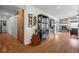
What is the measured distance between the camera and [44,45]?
A: 300 cm

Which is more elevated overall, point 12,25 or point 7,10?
point 7,10

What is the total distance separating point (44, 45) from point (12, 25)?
799 mm

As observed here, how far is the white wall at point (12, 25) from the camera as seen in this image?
9.51 feet

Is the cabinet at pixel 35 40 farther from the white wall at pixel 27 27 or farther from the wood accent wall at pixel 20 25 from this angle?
the wood accent wall at pixel 20 25

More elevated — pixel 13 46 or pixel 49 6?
pixel 49 6

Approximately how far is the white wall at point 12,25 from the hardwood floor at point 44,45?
0.09m

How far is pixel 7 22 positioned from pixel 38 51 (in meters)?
A: 0.89

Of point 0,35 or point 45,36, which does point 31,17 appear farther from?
point 0,35

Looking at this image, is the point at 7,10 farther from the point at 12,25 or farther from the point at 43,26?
the point at 43,26

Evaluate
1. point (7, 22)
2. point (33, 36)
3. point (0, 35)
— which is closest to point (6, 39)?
point (0, 35)

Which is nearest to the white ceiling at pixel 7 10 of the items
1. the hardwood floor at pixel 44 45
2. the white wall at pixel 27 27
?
the white wall at pixel 27 27

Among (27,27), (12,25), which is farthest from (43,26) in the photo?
(12,25)

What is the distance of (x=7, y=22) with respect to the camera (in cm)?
293
